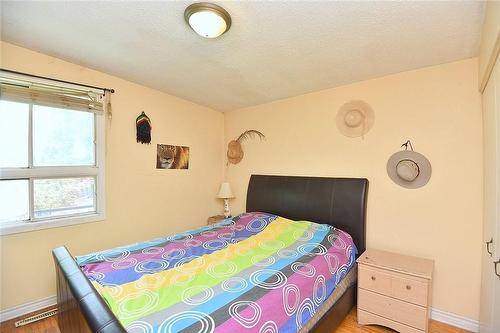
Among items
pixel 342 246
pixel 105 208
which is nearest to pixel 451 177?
pixel 342 246

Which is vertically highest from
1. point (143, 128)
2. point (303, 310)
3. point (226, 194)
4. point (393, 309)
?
point (143, 128)

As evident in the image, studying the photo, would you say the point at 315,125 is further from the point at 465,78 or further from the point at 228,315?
the point at 228,315

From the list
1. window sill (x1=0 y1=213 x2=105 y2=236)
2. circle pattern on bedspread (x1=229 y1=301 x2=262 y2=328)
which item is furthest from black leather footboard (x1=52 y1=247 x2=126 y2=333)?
window sill (x1=0 y1=213 x2=105 y2=236)

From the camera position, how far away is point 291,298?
54.3 inches

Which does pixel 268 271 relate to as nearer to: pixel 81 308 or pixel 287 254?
pixel 287 254

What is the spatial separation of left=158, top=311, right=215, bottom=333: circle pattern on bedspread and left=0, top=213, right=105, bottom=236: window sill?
1.81 m

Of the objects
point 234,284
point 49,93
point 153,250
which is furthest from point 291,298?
point 49,93

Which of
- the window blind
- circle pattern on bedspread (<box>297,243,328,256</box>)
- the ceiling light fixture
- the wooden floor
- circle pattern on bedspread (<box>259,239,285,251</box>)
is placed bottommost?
the wooden floor

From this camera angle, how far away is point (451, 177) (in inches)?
79.3

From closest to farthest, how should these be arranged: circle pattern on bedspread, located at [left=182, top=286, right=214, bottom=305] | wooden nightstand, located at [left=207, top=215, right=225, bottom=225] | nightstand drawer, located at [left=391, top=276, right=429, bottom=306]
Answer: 1. circle pattern on bedspread, located at [left=182, top=286, right=214, bottom=305]
2. nightstand drawer, located at [left=391, top=276, right=429, bottom=306]
3. wooden nightstand, located at [left=207, top=215, right=225, bottom=225]

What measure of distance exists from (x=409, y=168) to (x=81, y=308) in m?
2.61

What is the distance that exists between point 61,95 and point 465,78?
3635mm

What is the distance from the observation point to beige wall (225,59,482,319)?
194cm

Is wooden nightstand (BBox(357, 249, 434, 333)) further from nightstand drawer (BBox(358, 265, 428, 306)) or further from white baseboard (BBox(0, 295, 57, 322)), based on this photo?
white baseboard (BBox(0, 295, 57, 322))
